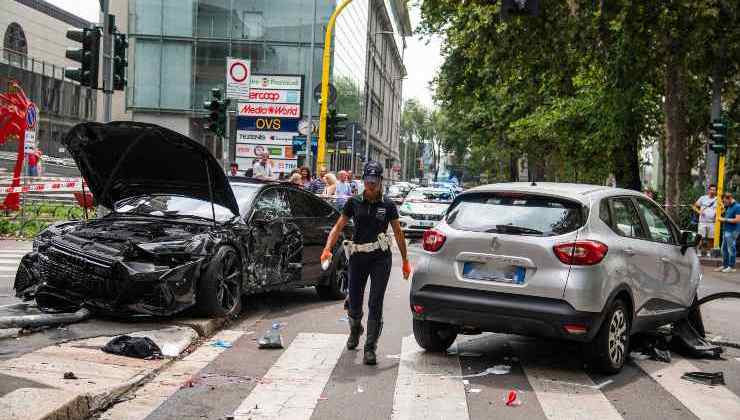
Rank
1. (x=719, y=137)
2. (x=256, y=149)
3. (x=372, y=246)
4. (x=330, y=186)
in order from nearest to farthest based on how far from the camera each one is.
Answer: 1. (x=372, y=246)
2. (x=330, y=186)
3. (x=719, y=137)
4. (x=256, y=149)

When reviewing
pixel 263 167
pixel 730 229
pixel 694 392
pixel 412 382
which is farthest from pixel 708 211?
pixel 412 382

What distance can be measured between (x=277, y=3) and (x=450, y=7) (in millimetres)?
23489

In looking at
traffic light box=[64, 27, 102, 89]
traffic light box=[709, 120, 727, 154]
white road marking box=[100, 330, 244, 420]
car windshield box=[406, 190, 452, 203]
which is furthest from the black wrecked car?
car windshield box=[406, 190, 452, 203]

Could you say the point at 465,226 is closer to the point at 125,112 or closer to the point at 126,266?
the point at 126,266

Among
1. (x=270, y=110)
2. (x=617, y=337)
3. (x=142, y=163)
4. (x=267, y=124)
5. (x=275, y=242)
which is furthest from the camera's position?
(x=270, y=110)

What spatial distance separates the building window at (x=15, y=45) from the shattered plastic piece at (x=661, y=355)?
180 feet

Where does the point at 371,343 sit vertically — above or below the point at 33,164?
below

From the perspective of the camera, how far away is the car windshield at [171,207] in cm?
941

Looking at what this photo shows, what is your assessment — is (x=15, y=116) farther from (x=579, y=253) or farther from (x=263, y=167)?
(x=579, y=253)

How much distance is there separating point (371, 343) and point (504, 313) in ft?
3.93

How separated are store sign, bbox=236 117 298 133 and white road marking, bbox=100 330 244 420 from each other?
13929 millimetres

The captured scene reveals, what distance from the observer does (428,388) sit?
6.57 metres

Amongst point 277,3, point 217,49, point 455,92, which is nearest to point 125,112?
point 217,49

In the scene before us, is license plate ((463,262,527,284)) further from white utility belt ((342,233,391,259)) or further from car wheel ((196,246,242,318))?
car wheel ((196,246,242,318))
